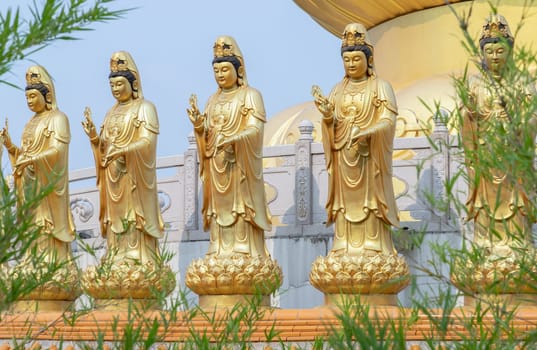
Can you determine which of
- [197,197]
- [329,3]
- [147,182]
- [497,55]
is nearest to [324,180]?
[197,197]

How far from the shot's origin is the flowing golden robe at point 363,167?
29.2 feet

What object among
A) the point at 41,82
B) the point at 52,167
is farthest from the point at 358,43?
the point at 41,82

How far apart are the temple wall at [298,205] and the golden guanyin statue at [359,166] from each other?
1476 millimetres

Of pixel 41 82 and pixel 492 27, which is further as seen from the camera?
pixel 41 82

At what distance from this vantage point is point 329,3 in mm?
14164

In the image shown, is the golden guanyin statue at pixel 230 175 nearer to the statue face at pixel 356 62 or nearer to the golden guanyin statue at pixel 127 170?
the golden guanyin statue at pixel 127 170

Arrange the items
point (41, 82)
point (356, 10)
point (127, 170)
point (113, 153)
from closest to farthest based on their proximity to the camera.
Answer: point (113, 153) < point (127, 170) < point (41, 82) < point (356, 10)

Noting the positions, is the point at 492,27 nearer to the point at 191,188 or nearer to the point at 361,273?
the point at 361,273

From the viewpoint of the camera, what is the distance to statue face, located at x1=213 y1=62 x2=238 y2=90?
9.30m

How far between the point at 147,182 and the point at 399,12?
4.92 m

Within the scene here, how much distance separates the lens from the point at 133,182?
9.50 metres

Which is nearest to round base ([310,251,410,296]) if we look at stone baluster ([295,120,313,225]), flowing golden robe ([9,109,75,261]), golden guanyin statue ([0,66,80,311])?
golden guanyin statue ([0,66,80,311])

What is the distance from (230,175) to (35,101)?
1.71 meters

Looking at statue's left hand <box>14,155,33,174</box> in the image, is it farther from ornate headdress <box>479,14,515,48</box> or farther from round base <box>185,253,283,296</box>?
ornate headdress <box>479,14,515,48</box>
